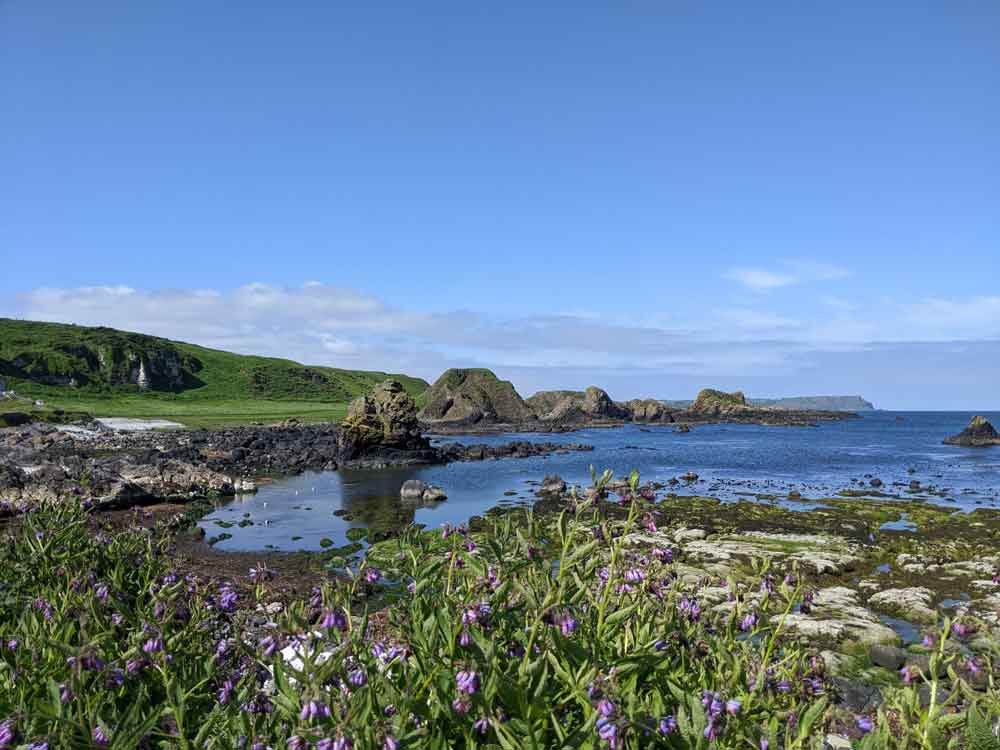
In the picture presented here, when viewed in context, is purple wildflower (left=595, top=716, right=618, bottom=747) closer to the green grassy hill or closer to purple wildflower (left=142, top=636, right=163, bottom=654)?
purple wildflower (left=142, top=636, right=163, bottom=654)

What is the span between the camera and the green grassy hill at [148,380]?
377 feet

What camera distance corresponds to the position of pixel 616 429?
4333 inches

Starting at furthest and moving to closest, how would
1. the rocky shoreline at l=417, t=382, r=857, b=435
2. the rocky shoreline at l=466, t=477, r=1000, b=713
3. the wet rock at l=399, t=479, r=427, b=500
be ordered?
1. the rocky shoreline at l=417, t=382, r=857, b=435
2. the wet rock at l=399, t=479, r=427, b=500
3. the rocky shoreline at l=466, t=477, r=1000, b=713

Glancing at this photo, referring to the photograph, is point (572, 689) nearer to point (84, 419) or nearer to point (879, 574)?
point (879, 574)

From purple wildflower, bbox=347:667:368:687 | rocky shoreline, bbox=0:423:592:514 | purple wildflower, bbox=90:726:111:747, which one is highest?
purple wildflower, bbox=347:667:368:687

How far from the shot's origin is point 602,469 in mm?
54312

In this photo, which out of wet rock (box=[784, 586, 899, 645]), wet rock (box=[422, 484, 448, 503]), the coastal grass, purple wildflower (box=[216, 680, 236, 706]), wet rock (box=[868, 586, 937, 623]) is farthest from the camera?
the coastal grass

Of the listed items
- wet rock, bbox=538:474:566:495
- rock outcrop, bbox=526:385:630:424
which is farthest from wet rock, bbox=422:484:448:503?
rock outcrop, bbox=526:385:630:424

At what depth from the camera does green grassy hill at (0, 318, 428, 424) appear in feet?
377

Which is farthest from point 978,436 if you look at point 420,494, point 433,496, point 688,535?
point 420,494

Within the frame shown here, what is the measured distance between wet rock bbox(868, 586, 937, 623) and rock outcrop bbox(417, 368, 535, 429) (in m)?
97.0

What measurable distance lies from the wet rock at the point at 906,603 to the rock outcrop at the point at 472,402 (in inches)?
3818

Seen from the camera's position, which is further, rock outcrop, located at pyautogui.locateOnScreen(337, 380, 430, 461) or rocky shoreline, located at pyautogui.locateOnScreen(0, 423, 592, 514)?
rock outcrop, located at pyautogui.locateOnScreen(337, 380, 430, 461)

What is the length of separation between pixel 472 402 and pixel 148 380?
87.2 m
